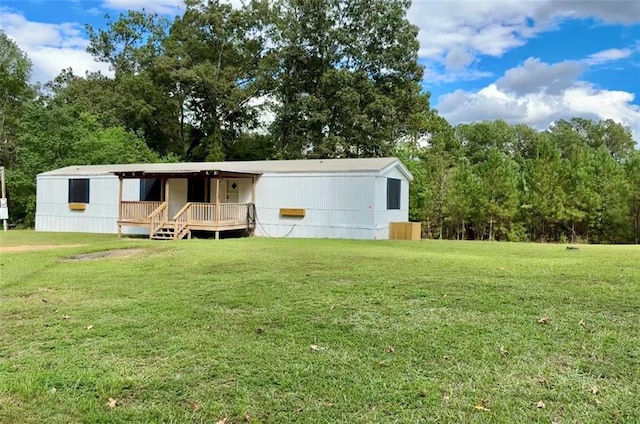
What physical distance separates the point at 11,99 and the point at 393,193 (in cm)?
2455

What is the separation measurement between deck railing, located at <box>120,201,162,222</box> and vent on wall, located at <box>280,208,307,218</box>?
159 inches

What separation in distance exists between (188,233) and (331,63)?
51.6 feet

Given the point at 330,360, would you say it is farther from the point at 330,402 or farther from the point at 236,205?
the point at 236,205

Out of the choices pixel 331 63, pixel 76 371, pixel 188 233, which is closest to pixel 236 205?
pixel 188 233

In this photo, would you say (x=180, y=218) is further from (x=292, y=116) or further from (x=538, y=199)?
(x=538, y=199)

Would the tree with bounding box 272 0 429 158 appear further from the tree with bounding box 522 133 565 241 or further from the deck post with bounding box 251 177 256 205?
the deck post with bounding box 251 177 256 205

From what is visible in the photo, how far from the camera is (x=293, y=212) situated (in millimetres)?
15617

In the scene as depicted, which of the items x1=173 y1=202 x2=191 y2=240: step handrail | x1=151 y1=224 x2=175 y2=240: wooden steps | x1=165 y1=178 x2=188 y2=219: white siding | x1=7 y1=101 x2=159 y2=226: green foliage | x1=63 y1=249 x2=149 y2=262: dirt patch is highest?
x1=7 y1=101 x2=159 y2=226: green foliage

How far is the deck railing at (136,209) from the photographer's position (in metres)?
15.4

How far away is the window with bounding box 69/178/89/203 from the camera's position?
60.1 ft

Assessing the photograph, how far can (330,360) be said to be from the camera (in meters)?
3.48

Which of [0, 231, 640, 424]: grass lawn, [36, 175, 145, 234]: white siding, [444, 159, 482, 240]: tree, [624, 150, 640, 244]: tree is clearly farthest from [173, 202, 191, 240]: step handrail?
[624, 150, 640, 244]: tree

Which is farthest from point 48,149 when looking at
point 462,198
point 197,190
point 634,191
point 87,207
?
point 634,191

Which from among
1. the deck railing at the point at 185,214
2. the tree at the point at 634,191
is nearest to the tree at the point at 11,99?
the deck railing at the point at 185,214
